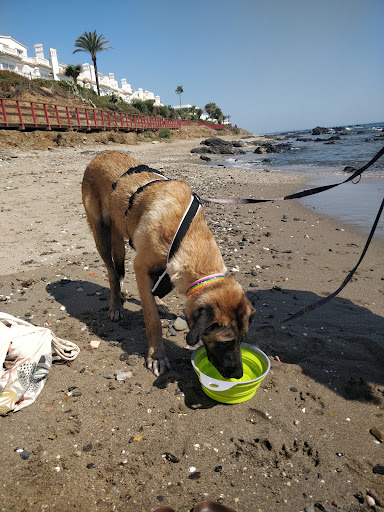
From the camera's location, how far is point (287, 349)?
4020mm

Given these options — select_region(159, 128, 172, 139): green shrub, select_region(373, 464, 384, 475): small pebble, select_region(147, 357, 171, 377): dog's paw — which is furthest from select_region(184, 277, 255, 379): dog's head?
select_region(159, 128, 172, 139): green shrub

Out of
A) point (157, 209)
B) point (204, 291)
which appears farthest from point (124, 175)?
point (204, 291)

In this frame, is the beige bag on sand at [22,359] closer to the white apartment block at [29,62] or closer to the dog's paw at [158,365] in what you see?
the dog's paw at [158,365]

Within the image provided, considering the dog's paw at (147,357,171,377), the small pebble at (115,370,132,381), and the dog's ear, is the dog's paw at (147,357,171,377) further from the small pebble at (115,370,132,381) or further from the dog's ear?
the dog's ear

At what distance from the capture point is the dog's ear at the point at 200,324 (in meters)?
2.72

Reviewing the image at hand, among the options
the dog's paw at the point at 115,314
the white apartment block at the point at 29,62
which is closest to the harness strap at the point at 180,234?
the dog's paw at the point at 115,314

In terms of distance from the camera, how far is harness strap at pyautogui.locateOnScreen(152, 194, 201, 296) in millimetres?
3433

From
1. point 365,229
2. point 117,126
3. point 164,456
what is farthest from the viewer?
point 117,126

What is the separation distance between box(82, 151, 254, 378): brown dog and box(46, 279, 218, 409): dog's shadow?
0.21 m

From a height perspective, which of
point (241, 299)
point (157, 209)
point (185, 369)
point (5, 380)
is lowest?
point (185, 369)

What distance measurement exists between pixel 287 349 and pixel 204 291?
1643mm

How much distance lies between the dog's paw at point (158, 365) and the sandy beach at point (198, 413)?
9 centimetres

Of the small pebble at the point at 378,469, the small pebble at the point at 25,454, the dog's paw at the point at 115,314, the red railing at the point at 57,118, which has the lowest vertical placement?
the dog's paw at the point at 115,314

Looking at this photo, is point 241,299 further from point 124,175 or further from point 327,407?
point 124,175
